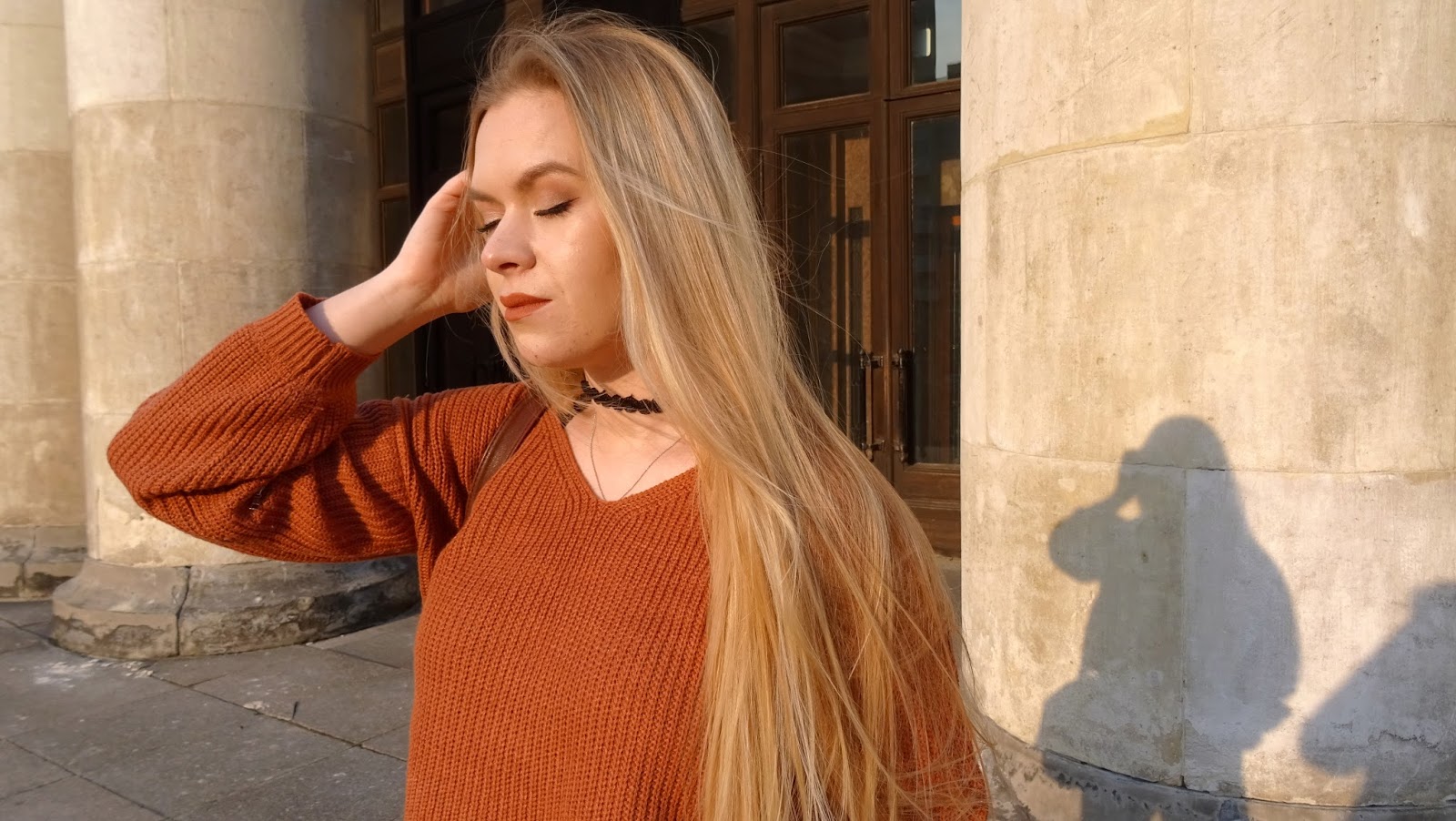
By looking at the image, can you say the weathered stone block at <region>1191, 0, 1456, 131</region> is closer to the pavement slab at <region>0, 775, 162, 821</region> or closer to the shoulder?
the shoulder

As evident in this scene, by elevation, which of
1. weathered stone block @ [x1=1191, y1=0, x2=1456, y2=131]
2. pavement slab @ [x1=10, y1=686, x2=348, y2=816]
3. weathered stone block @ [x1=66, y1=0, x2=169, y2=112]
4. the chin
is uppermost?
weathered stone block @ [x1=66, y1=0, x2=169, y2=112]

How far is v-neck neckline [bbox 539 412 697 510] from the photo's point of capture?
5.11ft

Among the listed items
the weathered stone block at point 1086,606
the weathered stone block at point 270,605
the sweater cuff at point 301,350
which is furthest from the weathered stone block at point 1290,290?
the weathered stone block at point 270,605

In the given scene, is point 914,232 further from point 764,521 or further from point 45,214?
point 45,214

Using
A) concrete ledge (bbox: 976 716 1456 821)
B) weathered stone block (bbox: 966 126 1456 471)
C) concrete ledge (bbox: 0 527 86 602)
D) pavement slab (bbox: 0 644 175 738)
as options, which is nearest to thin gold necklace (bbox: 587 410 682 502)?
concrete ledge (bbox: 976 716 1456 821)

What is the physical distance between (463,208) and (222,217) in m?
4.21

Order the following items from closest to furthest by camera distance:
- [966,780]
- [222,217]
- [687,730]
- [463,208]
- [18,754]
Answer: [687,730]
[966,780]
[463,208]
[18,754]
[222,217]

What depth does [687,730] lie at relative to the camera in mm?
1383

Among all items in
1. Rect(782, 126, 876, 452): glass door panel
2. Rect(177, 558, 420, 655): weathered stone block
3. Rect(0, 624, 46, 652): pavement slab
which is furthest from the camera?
Rect(782, 126, 876, 452): glass door panel

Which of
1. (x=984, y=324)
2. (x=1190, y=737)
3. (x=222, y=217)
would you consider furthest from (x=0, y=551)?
(x=1190, y=737)

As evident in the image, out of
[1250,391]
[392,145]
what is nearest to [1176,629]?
[1250,391]

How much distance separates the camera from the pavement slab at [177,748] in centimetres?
375

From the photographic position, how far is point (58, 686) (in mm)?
4855

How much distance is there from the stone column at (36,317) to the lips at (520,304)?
20.7ft
